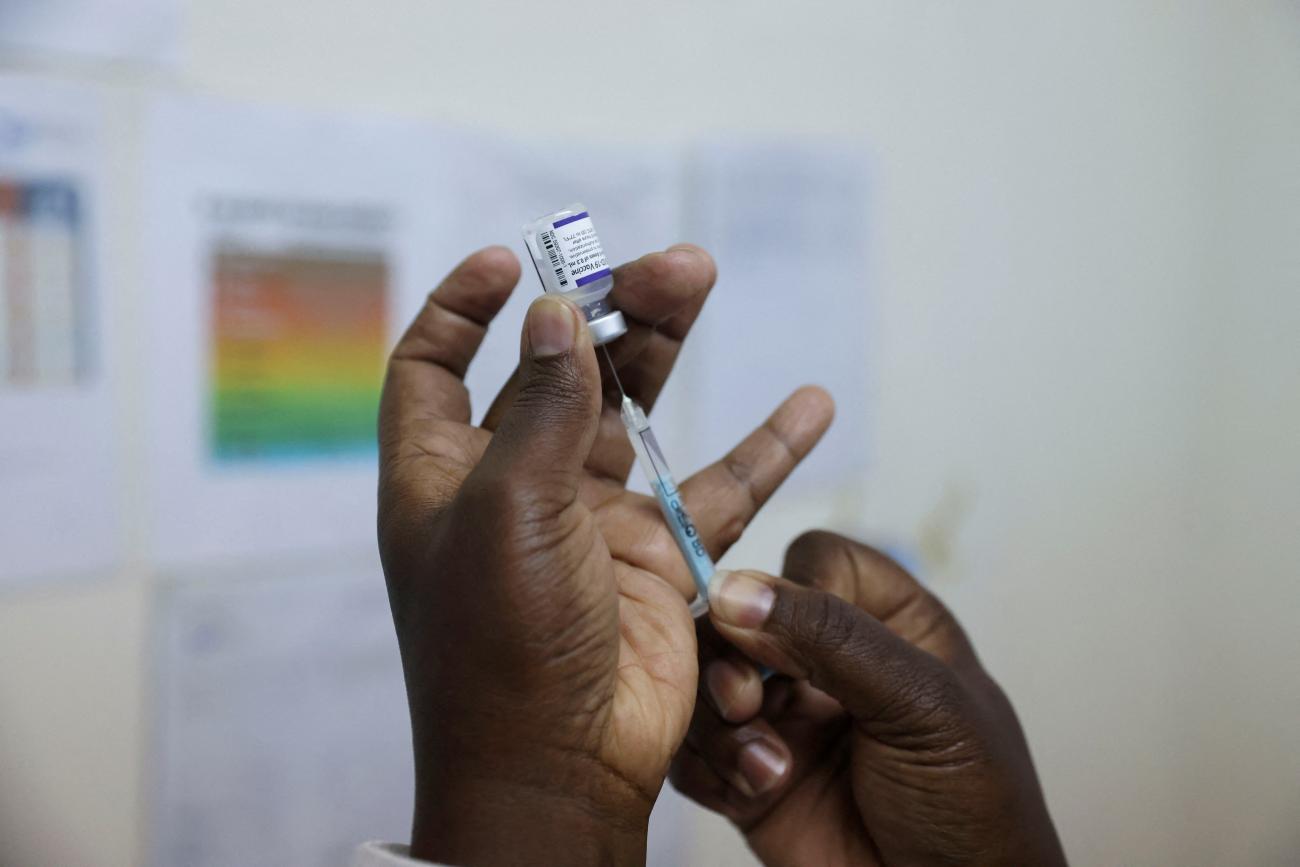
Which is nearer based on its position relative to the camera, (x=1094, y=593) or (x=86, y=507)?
(x=86, y=507)

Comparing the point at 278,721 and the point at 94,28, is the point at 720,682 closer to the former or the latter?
the point at 278,721

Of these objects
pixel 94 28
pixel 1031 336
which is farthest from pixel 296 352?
pixel 1031 336

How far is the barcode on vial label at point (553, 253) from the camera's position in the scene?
654mm

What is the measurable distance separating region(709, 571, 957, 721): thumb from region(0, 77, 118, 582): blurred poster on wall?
655 millimetres

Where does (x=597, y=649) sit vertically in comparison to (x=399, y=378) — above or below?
below

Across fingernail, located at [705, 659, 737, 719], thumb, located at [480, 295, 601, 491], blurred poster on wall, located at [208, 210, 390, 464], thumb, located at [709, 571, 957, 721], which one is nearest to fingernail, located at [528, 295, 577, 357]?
thumb, located at [480, 295, 601, 491]

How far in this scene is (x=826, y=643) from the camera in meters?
0.71

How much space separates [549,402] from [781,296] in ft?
2.72

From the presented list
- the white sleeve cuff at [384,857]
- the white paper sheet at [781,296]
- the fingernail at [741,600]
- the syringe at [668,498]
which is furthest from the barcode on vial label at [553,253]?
the white paper sheet at [781,296]

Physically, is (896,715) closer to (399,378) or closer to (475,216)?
(399,378)

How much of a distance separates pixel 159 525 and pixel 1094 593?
1555mm

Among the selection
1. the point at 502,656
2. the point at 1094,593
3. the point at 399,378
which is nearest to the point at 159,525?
the point at 399,378

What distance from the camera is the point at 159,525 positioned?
0.99 meters

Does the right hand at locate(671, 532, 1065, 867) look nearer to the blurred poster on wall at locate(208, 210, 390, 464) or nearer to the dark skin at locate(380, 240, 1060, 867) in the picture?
the dark skin at locate(380, 240, 1060, 867)
